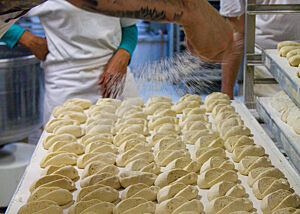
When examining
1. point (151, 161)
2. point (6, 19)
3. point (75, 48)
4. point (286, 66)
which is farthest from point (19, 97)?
point (286, 66)

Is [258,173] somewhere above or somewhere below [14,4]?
below

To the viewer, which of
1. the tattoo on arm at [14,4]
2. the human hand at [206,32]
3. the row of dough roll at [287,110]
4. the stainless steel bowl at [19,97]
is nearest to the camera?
the tattoo on arm at [14,4]

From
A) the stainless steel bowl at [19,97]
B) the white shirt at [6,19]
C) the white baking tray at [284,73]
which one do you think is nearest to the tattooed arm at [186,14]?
the white shirt at [6,19]

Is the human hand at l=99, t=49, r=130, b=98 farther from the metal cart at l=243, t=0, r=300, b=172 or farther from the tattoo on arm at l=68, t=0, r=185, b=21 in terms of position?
the tattoo on arm at l=68, t=0, r=185, b=21

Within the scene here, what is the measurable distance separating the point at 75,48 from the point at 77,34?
0.07 metres

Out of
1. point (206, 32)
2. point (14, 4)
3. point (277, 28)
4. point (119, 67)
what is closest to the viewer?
point (14, 4)

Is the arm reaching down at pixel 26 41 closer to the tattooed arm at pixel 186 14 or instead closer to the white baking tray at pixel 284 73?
the white baking tray at pixel 284 73

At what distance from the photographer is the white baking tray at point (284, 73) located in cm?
117

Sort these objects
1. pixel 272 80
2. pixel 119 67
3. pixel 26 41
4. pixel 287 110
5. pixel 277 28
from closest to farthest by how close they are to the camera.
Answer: pixel 287 110 < pixel 272 80 < pixel 119 67 < pixel 26 41 < pixel 277 28

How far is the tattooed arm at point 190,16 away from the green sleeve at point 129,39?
3.70 feet

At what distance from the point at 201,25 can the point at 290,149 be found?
57cm

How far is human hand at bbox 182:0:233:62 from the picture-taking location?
827mm

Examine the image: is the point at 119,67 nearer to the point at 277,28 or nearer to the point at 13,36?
the point at 13,36

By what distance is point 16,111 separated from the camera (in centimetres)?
215
